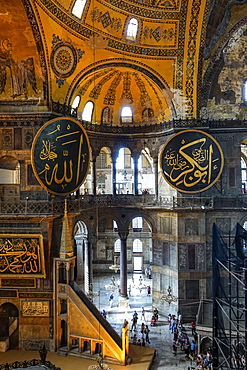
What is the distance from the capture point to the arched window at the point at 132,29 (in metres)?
13.7

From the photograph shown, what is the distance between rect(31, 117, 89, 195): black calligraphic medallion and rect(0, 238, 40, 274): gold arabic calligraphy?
2.04m

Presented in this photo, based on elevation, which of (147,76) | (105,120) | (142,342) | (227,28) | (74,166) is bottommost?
(142,342)

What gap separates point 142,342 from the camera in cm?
1341

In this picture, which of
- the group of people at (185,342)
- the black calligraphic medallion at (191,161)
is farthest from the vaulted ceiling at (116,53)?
the group of people at (185,342)

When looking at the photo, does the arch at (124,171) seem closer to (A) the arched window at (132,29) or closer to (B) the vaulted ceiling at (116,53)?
(B) the vaulted ceiling at (116,53)

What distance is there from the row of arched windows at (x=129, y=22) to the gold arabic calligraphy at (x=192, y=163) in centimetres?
471

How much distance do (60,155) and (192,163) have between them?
529cm

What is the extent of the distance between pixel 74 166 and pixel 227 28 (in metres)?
8.73

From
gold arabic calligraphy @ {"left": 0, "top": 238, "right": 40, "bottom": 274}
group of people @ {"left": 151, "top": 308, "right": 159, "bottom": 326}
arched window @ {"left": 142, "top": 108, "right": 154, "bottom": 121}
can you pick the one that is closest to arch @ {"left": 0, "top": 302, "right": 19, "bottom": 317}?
gold arabic calligraphy @ {"left": 0, "top": 238, "right": 40, "bottom": 274}

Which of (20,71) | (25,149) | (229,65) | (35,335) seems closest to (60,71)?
(20,71)

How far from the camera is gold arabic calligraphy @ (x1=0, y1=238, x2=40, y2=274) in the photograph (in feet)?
40.2

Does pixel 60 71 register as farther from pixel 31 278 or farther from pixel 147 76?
pixel 31 278

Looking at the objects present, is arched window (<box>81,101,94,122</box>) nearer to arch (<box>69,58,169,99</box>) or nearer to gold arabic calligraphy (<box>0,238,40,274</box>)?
arch (<box>69,58,169,99</box>)

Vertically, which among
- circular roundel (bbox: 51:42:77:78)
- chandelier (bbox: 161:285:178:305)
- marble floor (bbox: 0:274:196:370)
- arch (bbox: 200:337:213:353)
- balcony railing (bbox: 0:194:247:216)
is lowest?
marble floor (bbox: 0:274:196:370)
